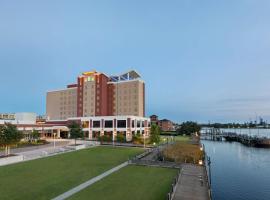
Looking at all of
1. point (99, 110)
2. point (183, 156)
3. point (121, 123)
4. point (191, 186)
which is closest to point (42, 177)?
point (191, 186)

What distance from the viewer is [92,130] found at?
297 feet

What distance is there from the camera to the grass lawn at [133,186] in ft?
67.7

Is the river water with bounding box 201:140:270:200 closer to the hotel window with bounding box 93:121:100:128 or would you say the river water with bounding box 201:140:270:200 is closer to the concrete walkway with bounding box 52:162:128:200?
the concrete walkway with bounding box 52:162:128:200

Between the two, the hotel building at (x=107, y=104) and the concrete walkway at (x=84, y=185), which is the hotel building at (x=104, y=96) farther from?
the concrete walkway at (x=84, y=185)

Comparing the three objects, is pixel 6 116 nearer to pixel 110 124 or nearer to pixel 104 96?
pixel 110 124

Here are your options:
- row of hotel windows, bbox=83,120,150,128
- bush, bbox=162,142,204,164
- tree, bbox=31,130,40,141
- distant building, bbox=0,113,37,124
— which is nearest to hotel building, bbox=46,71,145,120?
row of hotel windows, bbox=83,120,150,128

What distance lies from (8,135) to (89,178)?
2261 centimetres

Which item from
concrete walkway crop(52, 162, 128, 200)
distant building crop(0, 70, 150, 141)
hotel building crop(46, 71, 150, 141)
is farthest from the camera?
hotel building crop(46, 71, 150, 141)

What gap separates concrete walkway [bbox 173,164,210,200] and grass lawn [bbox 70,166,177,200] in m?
1.34

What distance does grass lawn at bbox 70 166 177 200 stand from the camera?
67.7 ft

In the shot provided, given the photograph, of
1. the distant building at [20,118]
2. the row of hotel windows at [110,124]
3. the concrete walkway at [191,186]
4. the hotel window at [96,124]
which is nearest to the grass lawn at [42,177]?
the concrete walkway at [191,186]

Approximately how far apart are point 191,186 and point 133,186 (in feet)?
20.2

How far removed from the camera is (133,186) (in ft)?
78.0

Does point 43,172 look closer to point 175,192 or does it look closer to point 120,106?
point 175,192
